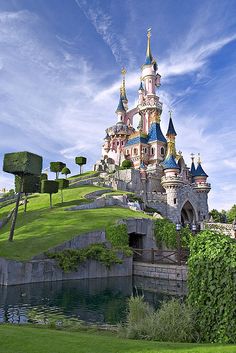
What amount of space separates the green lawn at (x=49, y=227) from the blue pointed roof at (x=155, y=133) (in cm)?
3836

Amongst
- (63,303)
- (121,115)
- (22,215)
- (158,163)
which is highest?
(121,115)

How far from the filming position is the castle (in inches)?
2477

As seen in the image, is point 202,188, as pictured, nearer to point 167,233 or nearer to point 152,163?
point 152,163

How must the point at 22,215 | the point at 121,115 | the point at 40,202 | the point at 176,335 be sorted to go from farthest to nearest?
the point at 121,115 < the point at 40,202 < the point at 22,215 < the point at 176,335

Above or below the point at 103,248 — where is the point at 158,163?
above

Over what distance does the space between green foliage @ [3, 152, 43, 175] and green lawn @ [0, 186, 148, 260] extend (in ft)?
19.0

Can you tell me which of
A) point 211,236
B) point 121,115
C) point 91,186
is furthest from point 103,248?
point 121,115

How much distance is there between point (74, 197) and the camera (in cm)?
5109

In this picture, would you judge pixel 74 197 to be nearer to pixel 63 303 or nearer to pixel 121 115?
pixel 63 303

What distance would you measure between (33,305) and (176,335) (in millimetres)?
10740

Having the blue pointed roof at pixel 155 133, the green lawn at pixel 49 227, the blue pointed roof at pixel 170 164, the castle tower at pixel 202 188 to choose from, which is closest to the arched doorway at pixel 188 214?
the castle tower at pixel 202 188

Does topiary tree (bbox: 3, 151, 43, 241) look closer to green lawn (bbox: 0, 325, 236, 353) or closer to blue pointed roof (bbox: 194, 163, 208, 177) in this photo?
green lawn (bbox: 0, 325, 236, 353)

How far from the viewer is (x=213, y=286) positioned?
10.1 m

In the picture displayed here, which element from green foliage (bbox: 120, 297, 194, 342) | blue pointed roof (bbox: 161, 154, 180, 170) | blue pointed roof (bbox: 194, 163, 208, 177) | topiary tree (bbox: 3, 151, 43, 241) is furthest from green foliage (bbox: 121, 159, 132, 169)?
green foliage (bbox: 120, 297, 194, 342)
